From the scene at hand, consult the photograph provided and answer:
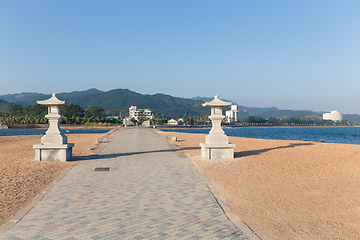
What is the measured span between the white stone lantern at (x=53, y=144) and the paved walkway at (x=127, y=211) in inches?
133


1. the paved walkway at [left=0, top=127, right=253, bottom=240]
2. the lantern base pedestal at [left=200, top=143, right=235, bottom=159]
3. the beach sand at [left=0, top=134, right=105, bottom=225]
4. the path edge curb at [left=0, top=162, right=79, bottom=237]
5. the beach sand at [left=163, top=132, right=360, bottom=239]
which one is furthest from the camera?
the lantern base pedestal at [left=200, top=143, right=235, bottom=159]

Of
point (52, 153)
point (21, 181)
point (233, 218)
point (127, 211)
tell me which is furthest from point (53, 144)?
point (233, 218)

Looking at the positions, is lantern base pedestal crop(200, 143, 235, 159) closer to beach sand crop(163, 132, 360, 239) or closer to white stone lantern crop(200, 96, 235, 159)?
white stone lantern crop(200, 96, 235, 159)

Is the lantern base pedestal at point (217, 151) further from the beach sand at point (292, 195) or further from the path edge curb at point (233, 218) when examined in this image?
the path edge curb at point (233, 218)

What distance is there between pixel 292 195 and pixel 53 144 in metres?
9.21

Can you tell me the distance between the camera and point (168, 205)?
5.55 metres

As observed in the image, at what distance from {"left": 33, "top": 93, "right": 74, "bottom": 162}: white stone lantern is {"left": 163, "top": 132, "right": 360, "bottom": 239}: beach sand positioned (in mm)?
5432

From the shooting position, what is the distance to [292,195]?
6648mm

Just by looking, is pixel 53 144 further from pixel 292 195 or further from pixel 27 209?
pixel 292 195

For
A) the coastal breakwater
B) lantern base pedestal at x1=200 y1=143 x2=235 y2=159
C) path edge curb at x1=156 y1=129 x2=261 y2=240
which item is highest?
lantern base pedestal at x1=200 y1=143 x2=235 y2=159

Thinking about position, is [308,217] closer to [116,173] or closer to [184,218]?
[184,218]

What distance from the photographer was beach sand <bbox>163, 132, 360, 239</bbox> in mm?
4605

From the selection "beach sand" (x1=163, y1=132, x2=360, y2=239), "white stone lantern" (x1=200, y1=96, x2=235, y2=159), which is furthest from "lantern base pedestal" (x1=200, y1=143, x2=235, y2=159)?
"beach sand" (x1=163, y1=132, x2=360, y2=239)

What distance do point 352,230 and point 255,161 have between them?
720cm
